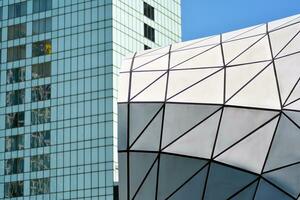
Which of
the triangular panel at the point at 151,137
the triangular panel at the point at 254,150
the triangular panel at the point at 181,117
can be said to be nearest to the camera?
the triangular panel at the point at 254,150

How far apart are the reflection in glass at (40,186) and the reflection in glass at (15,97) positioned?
32.3ft

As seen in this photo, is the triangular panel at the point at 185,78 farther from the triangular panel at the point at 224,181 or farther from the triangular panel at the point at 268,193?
the triangular panel at the point at 268,193

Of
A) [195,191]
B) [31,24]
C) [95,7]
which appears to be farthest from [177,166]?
[31,24]

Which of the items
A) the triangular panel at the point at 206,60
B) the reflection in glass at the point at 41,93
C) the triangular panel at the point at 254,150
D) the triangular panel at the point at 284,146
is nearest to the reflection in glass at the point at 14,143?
the reflection in glass at the point at 41,93

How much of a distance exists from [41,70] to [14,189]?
13.8 meters

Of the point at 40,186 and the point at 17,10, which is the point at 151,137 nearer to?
the point at 40,186

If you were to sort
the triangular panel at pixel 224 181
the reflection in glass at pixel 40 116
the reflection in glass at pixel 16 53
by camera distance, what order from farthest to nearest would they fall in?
the reflection in glass at pixel 16 53 → the reflection in glass at pixel 40 116 → the triangular panel at pixel 224 181

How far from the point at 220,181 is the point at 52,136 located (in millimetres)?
55218

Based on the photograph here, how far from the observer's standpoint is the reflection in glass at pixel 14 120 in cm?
9125

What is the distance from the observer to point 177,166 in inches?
1406

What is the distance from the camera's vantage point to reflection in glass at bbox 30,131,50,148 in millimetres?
88438

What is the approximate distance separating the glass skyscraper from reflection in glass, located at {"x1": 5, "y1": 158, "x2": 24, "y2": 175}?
112mm

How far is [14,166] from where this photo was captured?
89.9 metres

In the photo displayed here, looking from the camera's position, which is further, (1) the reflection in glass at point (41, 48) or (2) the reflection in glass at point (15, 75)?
(2) the reflection in glass at point (15, 75)
